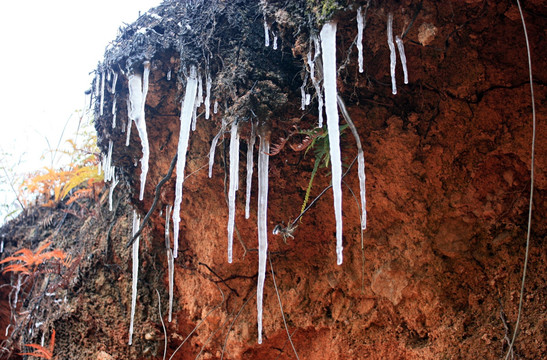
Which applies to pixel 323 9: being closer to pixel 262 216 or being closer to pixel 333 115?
pixel 333 115

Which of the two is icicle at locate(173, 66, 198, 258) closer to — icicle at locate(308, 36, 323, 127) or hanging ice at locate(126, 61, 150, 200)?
hanging ice at locate(126, 61, 150, 200)

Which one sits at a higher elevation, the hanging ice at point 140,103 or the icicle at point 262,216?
the hanging ice at point 140,103

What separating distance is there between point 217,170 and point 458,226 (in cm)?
159

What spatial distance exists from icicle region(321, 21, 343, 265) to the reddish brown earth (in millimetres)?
119

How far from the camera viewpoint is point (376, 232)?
2.24 meters

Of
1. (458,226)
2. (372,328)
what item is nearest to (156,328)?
(372,328)

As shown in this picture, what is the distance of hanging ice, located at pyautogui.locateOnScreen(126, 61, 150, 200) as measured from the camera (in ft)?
7.11

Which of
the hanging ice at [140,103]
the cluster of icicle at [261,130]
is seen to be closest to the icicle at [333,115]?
the cluster of icicle at [261,130]

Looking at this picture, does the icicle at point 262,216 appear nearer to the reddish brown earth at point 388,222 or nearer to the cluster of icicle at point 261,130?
the cluster of icicle at point 261,130

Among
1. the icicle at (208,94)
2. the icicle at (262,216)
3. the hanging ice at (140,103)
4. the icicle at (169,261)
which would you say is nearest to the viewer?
the icicle at (262,216)

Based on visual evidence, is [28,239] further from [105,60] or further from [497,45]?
[497,45]

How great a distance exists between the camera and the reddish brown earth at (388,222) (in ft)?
5.68

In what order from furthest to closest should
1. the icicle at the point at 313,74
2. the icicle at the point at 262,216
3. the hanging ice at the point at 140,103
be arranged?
the hanging ice at the point at 140,103
the icicle at the point at 262,216
the icicle at the point at 313,74

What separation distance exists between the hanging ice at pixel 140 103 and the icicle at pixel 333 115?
1228mm
